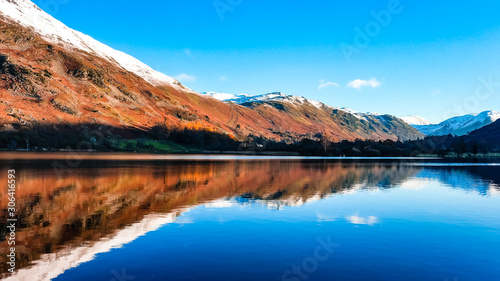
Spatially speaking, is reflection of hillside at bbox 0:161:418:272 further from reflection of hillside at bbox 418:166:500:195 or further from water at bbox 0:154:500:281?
reflection of hillside at bbox 418:166:500:195

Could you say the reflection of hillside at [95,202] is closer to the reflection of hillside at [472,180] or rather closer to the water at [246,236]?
the water at [246,236]

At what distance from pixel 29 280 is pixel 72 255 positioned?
9.13 ft

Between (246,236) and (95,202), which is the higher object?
(95,202)

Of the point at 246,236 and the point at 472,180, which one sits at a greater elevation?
the point at 472,180

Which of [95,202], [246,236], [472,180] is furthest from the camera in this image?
[472,180]

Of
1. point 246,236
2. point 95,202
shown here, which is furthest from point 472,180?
point 95,202

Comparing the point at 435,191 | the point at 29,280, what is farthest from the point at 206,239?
the point at 435,191

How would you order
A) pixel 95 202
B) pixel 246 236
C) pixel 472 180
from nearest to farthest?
pixel 246 236, pixel 95 202, pixel 472 180

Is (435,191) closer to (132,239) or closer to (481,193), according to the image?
(481,193)

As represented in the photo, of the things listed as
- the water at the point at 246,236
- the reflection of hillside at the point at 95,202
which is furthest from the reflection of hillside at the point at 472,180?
the reflection of hillside at the point at 95,202

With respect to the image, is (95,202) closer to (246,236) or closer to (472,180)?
(246,236)

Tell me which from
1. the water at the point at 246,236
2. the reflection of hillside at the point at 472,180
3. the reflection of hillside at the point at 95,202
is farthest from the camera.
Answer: the reflection of hillside at the point at 472,180

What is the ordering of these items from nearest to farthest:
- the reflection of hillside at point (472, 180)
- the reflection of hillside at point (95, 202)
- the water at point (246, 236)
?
the water at point (246, 236) → the reflection of hillside at point (95, 202) → the reflection of hillside at point (472, 180)

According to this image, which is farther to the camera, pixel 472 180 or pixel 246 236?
pixel 472 180
